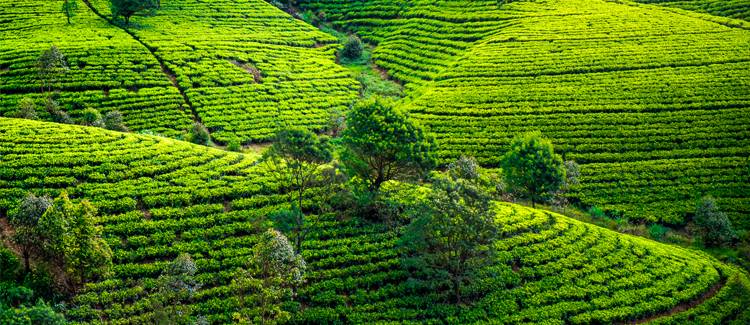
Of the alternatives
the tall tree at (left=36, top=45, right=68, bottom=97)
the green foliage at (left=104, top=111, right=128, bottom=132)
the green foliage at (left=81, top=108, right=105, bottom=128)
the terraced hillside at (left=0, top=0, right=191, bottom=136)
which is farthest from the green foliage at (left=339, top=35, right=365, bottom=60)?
the green foliage at (left=81, top=108, right=105, bottom=128)

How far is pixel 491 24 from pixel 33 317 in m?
76.8

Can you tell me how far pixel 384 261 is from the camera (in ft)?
136

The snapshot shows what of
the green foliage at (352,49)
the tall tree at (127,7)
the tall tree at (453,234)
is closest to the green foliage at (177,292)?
the tall tree at (453,234)

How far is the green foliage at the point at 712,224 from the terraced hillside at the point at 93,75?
4872 cm

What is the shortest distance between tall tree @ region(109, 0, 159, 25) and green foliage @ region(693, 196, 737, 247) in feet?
246

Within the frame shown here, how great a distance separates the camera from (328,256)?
4156cm

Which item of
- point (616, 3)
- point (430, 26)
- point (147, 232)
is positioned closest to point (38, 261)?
point (147, 232)

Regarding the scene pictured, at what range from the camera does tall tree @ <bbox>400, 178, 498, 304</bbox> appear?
3722 cm

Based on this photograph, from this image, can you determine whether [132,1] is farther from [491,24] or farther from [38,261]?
[38,261]

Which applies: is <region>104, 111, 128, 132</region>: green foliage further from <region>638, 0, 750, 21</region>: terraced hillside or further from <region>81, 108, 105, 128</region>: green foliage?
<region>638, 0, 750, 21</region>: terraced hillside

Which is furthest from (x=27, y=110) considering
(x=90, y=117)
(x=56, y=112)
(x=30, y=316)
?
(x=30, y=316)

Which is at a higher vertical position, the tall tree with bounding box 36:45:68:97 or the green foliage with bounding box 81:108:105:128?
the tall tree with bounding box 36:45:68:97

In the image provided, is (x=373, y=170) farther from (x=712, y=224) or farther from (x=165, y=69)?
(x=165, y=69)

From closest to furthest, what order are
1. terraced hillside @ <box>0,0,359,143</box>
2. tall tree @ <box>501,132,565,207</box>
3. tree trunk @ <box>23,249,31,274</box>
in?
tree trunk @ <box>23,249,31,274</box>
tall tree @ <box>501,132,565,207</box>
terraced hillside @ <box>0,0,359,143</box>
